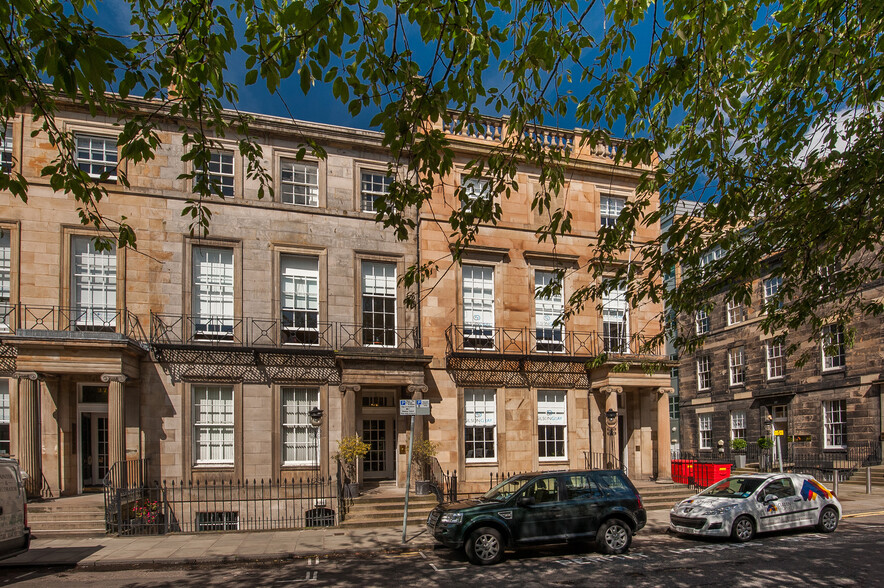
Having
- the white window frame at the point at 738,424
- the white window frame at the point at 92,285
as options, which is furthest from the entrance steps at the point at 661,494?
the white window frame at the point at 738,424

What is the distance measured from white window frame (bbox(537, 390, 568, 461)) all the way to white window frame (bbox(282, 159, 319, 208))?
9410 mm

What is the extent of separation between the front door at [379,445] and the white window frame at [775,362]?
2151 cm

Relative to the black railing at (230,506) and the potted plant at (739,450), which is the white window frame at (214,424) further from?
the potted plant at (739,450)

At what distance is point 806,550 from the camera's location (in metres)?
12.0

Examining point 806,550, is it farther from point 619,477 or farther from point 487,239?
point 487,239

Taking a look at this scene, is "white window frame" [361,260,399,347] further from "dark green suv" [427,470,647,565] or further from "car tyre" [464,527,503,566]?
"car tyre" [464,527,503,566]

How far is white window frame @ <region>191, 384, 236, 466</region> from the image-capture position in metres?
17.0

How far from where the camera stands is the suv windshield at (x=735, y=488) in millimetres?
13930

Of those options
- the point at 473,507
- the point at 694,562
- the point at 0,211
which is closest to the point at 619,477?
the point at 694,562

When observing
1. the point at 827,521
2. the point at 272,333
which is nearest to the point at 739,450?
the point at 827,521

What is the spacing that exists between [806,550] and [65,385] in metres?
17.2

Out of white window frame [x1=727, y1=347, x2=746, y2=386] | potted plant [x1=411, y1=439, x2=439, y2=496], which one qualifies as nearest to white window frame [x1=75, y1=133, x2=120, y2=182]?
potted plant [x1=411, y1=439, x2=439, y2=496]

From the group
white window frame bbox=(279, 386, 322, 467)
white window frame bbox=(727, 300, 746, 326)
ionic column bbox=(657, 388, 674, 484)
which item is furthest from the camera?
white window frame bbox=(727, 300, 746, 326)

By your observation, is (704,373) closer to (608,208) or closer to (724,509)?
(608,208)
